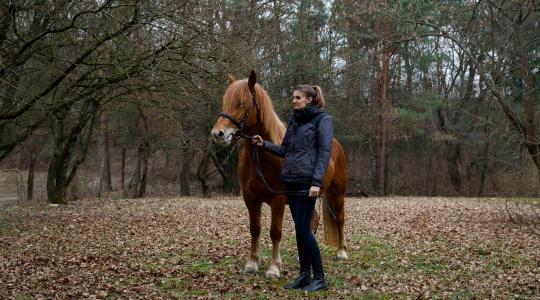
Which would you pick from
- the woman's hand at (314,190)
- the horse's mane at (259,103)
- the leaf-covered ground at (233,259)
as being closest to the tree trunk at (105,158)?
the leaf-covered ground at (233,259)

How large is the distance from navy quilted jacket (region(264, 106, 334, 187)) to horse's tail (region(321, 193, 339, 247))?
2.14 m

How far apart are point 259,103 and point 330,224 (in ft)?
7.90

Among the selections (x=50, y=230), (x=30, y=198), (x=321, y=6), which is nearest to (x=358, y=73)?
(x=321, y=6)

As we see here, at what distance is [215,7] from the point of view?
11570 mm

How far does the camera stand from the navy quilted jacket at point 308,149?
5.15 metres

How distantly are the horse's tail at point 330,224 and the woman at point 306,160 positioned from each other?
184cm

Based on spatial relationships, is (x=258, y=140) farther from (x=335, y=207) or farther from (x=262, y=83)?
(x=262, y=83)

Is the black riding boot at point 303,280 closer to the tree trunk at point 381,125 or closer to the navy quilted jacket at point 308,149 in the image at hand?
the navy quilted jacket at point 308,149

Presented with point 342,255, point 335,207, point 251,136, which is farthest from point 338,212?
point 251,136

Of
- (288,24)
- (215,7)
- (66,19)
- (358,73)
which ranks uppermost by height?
(288,24)

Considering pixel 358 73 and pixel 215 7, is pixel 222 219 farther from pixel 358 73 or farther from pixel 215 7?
pixel 358 73

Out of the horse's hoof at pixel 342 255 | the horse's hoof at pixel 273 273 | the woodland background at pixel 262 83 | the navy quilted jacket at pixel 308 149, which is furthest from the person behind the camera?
the woodland background at pixel 262 83

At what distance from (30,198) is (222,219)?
1120cm

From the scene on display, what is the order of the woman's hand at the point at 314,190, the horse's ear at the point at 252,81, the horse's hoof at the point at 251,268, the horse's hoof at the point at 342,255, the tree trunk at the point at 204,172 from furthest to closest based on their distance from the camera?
1. the tree trunk at the point at 204,172
2. the horse's hoof at the point at 342,255
3. the horse's hoof at the point at 251,268
4. the horse's ear at the point at 252,81
5. the woman's hand at the point at 314,190
